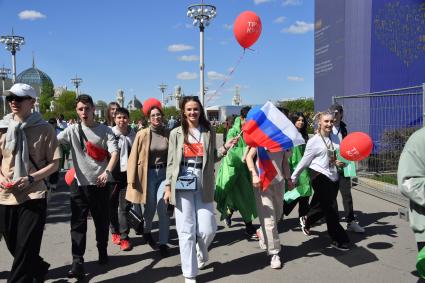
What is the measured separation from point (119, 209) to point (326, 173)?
2817 mm

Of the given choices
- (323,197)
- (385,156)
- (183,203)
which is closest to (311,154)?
(323,197)

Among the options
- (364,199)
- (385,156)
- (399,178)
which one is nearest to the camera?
(399,178)

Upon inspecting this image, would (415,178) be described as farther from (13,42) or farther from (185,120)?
(13,42)

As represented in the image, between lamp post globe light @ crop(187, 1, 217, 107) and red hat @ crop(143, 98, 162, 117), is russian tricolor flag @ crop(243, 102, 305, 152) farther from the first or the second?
lamp post globe light @ crop(187, 1, 217, 107)

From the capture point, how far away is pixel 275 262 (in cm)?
462

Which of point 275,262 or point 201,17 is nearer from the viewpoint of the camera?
point 275,262

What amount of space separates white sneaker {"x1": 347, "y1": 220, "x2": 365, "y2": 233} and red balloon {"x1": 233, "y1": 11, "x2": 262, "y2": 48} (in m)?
3.60

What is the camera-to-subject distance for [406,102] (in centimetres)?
999

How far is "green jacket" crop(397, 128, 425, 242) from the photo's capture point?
2.65 metres

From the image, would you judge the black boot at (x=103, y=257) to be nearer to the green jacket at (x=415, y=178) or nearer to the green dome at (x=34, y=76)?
the green jacket at (x=415, y=178)

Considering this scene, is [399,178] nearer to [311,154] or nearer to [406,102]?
[311,154]

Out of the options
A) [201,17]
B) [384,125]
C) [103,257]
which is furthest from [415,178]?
[201,17]

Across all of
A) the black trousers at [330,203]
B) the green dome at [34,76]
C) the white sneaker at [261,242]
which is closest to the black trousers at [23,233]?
the white sneaker at [261,242]

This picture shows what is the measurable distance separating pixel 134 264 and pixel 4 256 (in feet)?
5.58
